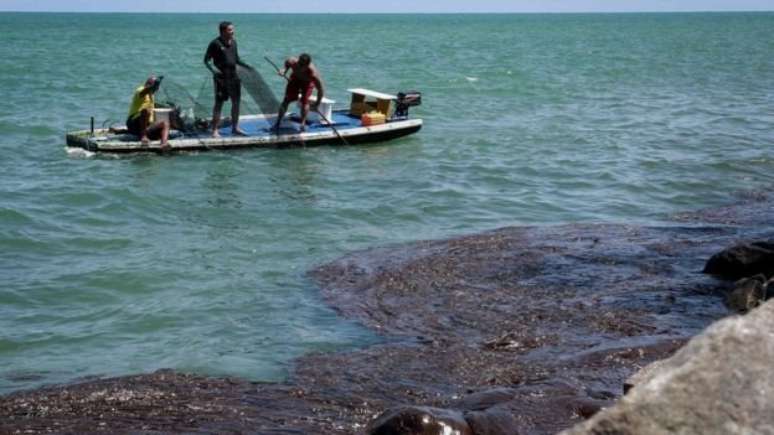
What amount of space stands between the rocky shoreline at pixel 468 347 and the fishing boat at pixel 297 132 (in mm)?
6302

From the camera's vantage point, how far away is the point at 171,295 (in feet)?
34.2

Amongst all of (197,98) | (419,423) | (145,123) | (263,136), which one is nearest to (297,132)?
(263,136)

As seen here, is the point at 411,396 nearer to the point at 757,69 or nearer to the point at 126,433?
the point at 126,433

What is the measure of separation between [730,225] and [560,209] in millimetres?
2524

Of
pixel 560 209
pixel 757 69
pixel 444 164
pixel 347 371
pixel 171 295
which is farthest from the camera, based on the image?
pixel 757 69

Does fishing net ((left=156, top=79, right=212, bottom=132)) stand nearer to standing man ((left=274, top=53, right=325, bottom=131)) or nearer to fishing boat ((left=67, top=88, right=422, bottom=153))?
fishing boat ((left=67, top=88, right=422, bottom=153))

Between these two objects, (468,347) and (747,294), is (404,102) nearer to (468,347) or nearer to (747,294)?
(747,294)

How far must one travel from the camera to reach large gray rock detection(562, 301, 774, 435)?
119 inches

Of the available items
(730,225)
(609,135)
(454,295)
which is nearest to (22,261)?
(454,295)

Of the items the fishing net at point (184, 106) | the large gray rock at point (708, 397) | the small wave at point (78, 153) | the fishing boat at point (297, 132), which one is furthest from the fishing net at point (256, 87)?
the large gray rock at point (708, 397)

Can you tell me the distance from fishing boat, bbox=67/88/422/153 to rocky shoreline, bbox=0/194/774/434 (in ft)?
20.7

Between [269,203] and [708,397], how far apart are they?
1219cm

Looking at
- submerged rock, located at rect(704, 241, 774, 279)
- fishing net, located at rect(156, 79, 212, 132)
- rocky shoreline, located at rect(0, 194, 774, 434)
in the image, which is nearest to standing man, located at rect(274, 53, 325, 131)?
fishing net, located at rect(156, 79, 212, 132)

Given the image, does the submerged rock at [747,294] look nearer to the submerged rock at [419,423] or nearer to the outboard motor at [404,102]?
the submerged rock at [419,423]
